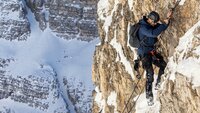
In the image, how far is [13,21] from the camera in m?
187

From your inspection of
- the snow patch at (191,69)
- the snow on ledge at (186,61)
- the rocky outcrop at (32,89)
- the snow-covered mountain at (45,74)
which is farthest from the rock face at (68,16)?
the snow patch at (191,69)

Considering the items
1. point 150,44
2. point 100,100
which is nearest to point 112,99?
point 100,100

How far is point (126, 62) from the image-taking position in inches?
1049

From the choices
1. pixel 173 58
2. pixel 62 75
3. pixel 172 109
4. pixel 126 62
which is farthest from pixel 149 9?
pixel 62 75

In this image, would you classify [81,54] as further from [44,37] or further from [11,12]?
[11,12]

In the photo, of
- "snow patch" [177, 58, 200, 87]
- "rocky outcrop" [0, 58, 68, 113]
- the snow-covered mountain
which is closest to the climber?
"snow patch" [177, 58, 200, 87]

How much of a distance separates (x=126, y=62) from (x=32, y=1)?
16314cm

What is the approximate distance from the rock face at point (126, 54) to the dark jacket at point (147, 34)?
112 cm

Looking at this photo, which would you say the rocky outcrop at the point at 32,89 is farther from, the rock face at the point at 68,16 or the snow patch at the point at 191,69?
the snow patch at the point at 191,69

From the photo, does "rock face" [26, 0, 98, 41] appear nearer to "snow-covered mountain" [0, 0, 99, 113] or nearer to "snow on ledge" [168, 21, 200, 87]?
"snow-covered mountain" [0, 0, 99, 113]

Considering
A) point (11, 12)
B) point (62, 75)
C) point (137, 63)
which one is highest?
point (137, 63)

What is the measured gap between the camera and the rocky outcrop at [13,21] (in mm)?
181000

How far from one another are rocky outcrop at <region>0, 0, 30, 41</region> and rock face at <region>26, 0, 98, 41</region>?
16.3ft

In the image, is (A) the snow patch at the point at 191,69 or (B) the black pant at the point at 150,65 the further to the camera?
(B) the black pant at the point at 150,65
